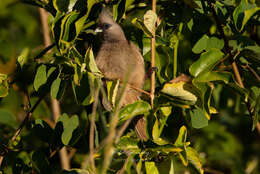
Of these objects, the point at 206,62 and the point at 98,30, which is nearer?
the point at 206,62

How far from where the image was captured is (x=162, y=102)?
1.53m

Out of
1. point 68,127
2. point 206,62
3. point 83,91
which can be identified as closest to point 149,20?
point 206,62

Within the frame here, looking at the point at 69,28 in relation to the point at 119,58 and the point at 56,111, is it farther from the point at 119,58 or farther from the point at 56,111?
the point at 56,111

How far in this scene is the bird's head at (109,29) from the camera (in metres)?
2.13

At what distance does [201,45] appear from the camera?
6.31 feet

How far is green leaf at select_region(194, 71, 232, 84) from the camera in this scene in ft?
4.89

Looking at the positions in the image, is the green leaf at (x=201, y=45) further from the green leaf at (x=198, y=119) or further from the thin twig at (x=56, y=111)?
the thin twig at (x=56, y=111)

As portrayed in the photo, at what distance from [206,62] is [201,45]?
0.35 metres

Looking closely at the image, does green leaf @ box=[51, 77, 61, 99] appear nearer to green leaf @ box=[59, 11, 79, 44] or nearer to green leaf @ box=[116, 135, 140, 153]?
green leaf @ box=[59, 11, 79, 44]

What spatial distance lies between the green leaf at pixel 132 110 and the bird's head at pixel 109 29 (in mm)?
707

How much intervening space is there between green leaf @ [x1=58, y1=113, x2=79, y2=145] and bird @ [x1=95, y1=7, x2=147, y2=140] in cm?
31

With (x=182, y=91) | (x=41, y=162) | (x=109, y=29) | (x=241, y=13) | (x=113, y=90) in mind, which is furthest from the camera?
(x=109, y=29)

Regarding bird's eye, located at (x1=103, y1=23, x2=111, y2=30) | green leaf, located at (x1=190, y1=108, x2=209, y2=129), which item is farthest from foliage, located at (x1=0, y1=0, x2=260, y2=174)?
bird's eye, located at (x1=103, y1=23, x2=111, y2=30)

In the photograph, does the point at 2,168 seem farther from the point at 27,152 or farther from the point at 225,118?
the point at 225,118
